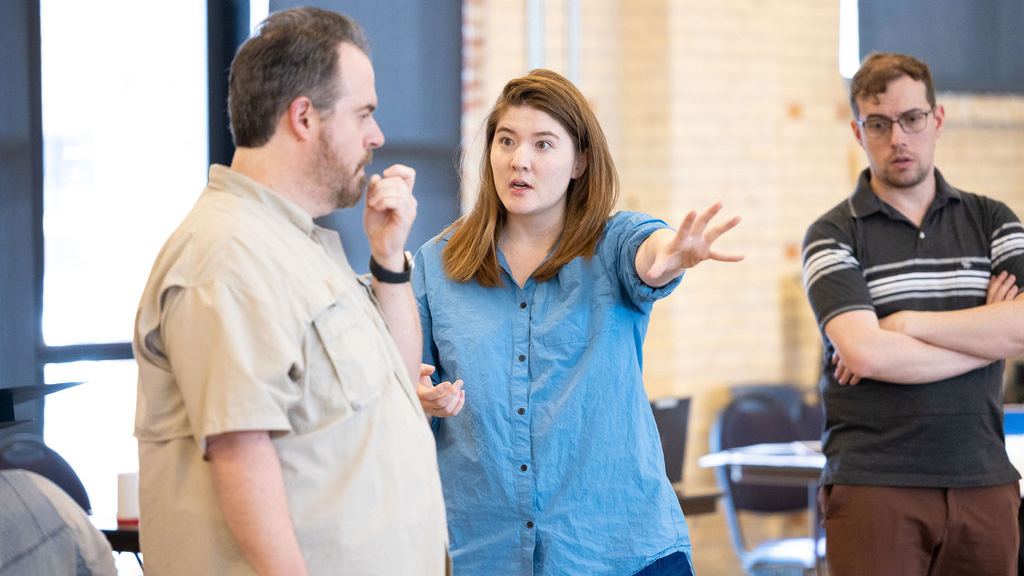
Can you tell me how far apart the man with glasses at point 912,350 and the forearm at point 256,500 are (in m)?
1.53

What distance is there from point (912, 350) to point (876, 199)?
42 cm

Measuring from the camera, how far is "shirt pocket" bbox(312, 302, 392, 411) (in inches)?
56.2

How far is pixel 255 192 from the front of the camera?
1.49m

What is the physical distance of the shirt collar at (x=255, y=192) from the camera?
4.88 feet

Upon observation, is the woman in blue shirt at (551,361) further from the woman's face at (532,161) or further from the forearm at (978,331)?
the forearm at (978,331)

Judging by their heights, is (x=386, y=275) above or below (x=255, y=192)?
below

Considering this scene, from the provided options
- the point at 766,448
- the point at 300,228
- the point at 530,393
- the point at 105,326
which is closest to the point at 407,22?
the point at 105,326

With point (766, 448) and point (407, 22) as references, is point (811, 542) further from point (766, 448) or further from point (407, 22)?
point (407, 22)

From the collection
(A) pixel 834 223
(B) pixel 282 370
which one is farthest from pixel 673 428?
(B) pixel 282 370

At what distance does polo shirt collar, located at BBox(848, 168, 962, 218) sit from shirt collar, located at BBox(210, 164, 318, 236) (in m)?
1.57

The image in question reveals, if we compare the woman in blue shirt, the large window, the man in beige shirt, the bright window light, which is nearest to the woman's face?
the woman in blue shirt

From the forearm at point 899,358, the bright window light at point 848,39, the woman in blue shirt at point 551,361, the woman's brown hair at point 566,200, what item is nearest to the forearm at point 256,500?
the woman in blue shirt at point 551,361

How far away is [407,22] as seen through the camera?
159 inches

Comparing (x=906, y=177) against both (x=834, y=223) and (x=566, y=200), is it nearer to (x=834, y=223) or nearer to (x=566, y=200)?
→ (x=834, y=223)
